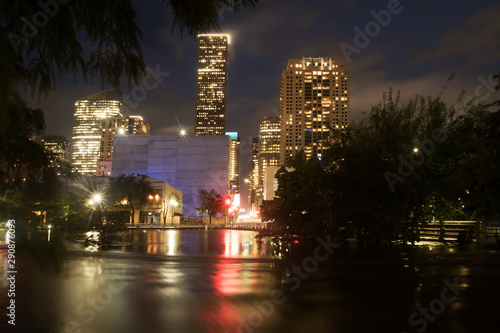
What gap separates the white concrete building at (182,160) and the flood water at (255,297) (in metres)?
88.8

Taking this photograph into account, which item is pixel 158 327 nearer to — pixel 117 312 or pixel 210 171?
pixel 117 312

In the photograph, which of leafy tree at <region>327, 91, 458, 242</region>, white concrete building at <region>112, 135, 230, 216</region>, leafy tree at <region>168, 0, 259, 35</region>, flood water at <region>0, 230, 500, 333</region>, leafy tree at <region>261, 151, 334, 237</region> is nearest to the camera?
leafy tree at <region>168, 0, 259, 35</region>

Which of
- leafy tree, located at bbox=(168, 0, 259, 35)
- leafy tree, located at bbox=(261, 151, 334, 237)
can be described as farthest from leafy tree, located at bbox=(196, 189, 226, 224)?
leafy tree, located at bbox=(168, 0, 259, 35)

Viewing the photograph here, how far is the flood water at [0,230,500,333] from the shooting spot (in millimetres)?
6391

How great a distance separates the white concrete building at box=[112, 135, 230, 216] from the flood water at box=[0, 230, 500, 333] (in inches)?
3496

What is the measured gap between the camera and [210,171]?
343ft

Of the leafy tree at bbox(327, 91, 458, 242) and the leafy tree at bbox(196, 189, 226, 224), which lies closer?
the leafy tree at bbox(327, 91, 458, 242)

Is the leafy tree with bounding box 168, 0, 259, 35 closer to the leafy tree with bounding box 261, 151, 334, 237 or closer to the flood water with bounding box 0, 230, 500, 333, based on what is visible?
the flood water with bounding box 0, 230, 500, 333

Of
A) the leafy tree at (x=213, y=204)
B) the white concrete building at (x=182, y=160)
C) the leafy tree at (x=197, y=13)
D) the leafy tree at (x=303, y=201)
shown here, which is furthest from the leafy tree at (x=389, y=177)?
the white concrete building at (x=182, y=160)

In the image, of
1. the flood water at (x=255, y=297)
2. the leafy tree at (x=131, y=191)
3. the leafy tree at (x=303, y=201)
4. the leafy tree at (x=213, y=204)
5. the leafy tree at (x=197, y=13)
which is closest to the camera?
the leafy tree at (x=197, y=13)

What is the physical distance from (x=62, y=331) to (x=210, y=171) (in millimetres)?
98914

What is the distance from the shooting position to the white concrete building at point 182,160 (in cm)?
10356

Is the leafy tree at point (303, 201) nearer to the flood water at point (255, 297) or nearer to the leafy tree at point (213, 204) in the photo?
the flood water at point (255, 297)

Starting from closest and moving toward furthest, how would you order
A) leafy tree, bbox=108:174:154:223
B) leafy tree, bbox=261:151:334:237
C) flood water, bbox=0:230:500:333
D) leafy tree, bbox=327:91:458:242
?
1. flood water, bbox=0:230:500:333
2. leafy tree, bbox=327:91:458:242
3. leafy tree, bbox=261:151:334:237
4. leafy tree, bbox=108:174:154:223
